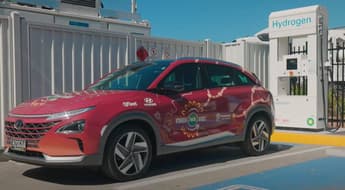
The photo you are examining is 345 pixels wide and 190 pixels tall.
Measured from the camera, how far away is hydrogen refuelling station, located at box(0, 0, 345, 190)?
21.5 feet

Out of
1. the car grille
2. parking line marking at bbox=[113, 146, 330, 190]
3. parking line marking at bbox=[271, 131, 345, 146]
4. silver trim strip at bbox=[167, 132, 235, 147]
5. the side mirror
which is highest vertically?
the side mirror

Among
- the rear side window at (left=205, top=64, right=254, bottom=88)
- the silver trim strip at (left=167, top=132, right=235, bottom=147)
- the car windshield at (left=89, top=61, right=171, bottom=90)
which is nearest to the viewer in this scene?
the car windshield at (left=89, top=61, right=171, bottom=90)

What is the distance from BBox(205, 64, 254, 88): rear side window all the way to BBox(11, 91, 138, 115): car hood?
1.61 m

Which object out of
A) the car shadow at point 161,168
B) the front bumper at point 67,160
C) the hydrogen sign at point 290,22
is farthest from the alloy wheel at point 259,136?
the hydrogen sign at point 290,22

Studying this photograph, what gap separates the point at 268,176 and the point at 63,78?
171 inches

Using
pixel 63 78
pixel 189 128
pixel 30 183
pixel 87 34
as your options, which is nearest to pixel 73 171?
pixel 30 183

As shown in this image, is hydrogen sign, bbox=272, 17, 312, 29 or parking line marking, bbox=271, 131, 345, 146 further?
hydrogen sign, bbox=272, 17, 312, 29

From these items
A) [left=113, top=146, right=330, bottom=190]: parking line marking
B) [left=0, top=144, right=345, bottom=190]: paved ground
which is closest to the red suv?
[left=113, top=146, right=330, bottom=190]: parking line marking

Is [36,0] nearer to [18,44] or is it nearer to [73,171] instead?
[18,44]

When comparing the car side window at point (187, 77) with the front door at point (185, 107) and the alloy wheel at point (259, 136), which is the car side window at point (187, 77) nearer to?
the front door at point (185, 107)

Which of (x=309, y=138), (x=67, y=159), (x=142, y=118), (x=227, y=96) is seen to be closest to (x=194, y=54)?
(x=309, y=138)

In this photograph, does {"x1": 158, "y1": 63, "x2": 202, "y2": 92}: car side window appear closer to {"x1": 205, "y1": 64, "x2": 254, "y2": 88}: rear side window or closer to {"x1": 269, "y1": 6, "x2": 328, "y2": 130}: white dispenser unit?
{"x1": 205, "y1": 64, "x2": 254, "y2": 88}: rear side window

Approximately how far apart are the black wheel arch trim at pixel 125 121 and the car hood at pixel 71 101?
238 mm

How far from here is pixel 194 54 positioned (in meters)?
11.7
